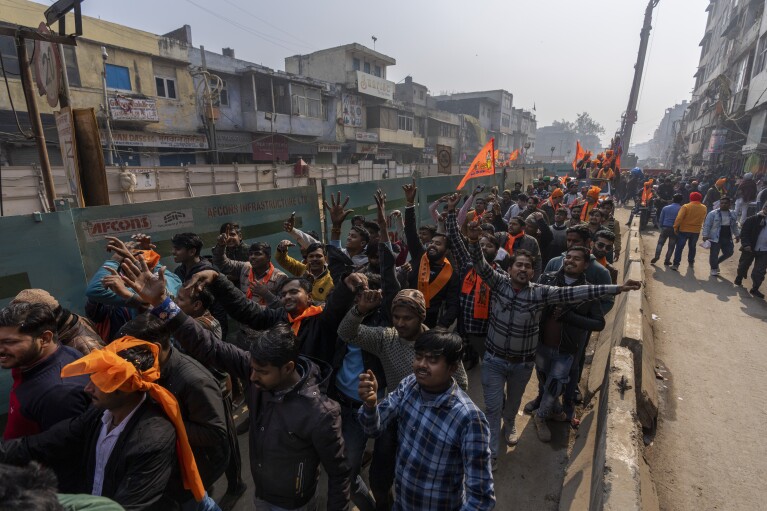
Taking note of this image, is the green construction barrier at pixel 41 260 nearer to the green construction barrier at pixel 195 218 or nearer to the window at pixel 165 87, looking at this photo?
the green construction barrier at pixel 195 218

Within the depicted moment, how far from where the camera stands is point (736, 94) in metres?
23.5

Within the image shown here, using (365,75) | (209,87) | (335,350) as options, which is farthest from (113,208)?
→ (365,75)

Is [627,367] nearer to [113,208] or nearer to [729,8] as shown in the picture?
[113,208]

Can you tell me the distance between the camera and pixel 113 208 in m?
3.79

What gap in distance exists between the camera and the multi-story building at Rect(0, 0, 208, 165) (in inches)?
611

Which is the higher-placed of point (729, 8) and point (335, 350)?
point (729, 8)

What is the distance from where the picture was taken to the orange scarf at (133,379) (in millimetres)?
1570

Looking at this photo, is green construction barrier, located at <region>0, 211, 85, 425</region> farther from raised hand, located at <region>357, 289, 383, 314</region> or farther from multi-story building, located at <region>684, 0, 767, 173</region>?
multi-story building, located at <region>684, 0, 767, 173</region>

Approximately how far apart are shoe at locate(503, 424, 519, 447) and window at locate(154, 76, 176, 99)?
75.5ft

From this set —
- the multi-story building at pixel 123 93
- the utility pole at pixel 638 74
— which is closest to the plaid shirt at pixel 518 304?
the multi-story building at pixel 123 93

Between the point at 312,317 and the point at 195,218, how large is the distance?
105 inches

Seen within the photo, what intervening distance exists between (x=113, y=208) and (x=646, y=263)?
35.6 ft

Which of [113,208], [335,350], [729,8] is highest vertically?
[729,8]

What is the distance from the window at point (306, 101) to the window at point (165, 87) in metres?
7.94
